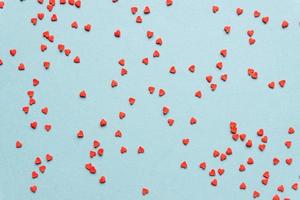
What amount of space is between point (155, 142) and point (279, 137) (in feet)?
1.16

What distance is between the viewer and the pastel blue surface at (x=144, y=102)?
4.20ft

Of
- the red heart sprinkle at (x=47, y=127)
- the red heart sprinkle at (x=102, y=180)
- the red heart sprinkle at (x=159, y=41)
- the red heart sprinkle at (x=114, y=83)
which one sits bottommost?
the red heart sprinkle at (x=102, y=180)

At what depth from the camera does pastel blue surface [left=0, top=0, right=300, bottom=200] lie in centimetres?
128

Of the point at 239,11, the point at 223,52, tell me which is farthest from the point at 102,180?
the point at 239,11

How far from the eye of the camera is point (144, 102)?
50.9 inches

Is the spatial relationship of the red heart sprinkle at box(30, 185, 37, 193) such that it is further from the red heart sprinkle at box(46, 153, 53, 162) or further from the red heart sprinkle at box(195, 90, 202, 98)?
the red heart sprinkle at box(195, 90, 202, 98)

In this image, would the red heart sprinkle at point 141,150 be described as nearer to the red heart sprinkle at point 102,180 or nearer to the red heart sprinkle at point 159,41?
the red heart sprinkle at point 102,180

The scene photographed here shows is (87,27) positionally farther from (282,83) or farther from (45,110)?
(282,83)

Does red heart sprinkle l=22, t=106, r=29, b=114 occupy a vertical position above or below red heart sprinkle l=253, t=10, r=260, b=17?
below

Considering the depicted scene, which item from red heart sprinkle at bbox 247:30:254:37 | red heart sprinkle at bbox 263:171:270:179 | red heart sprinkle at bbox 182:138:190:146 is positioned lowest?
red heart sprinkle at bbox 263:171:270:179

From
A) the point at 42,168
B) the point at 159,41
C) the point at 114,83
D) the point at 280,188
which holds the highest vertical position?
the point at 159,41

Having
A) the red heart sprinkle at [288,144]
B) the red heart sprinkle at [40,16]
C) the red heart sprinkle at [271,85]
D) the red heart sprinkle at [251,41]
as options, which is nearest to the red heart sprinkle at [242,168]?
the red heart sprinkle at [288,144]

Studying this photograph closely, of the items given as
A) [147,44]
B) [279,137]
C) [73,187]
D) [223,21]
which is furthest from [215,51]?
[73,187]

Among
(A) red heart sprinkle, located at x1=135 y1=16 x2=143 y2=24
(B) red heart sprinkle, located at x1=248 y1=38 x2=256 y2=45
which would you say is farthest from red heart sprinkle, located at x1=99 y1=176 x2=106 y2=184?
(B) red heart sprinkle, located at x1=248 y1=38 x2=256 y2=45
